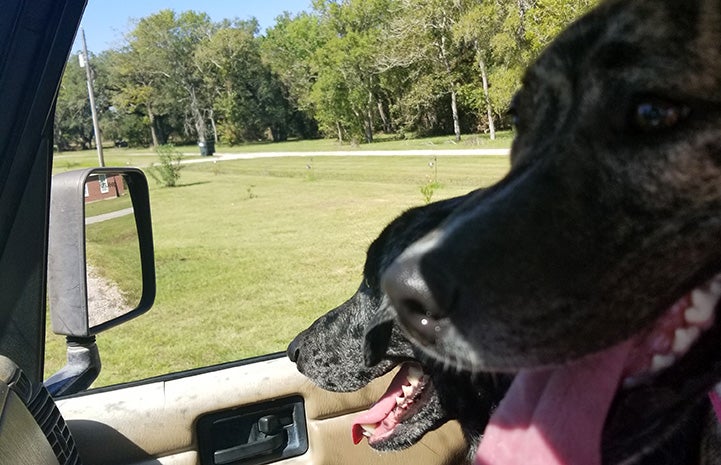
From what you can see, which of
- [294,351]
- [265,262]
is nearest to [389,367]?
[294,351]

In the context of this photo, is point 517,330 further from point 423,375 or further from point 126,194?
point 126,194

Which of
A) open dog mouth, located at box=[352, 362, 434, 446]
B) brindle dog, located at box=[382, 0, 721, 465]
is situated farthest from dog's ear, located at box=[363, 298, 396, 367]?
brindle dog, located at box=[382, 0, 721, 465]

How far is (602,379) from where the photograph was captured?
1741mm

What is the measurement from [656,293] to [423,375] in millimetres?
1474

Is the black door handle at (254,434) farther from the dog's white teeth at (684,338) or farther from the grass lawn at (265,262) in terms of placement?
the dog's white teeth at (684,338)

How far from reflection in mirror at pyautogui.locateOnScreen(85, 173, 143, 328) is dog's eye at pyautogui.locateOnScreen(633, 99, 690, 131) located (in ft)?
6.04

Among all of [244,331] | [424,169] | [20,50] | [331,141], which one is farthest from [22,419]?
[331,141]

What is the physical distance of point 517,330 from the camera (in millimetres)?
1613

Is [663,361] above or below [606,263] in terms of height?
below

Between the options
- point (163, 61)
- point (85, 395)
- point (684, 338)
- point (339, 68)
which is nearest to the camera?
point (684, 338)

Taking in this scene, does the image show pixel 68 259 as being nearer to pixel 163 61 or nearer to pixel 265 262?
pixel 163 61

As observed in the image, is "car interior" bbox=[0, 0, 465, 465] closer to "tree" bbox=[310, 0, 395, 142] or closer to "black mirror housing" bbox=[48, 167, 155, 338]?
"black mirror housing" bbox=[48, 167, 155, 338]

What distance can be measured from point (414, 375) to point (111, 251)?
1.48 metres

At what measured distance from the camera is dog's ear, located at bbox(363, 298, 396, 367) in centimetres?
289
